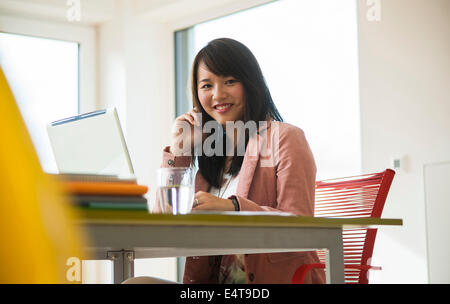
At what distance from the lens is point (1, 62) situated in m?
0.39

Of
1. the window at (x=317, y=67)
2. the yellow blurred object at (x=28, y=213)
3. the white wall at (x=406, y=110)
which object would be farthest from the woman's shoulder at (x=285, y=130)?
the yellow blurred object at (x=28, y=213)

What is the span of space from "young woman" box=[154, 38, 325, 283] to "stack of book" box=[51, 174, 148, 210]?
0.44m

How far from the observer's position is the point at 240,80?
2.19 meters

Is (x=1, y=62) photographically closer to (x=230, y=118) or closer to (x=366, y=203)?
(x=366, y=203)

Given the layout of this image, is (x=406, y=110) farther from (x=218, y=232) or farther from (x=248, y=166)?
(x=218, y=232)

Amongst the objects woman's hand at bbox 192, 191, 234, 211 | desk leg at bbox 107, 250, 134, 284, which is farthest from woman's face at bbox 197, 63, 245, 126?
woman's hand at bbox 192, 191, 234, 211

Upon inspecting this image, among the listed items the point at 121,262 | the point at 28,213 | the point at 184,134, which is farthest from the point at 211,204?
the point at 28,213

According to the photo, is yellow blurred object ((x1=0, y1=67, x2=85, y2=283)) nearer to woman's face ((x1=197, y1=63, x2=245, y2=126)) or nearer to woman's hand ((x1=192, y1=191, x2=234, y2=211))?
woman's hand ((x1=192, y1=191, x2=234, y2=211))

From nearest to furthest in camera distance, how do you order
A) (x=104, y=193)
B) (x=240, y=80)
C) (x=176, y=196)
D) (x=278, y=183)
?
1. (x=104, y=193)
2. (x=176, y=196)
3. (x=278, y=183)
4. (x=240, y=80)

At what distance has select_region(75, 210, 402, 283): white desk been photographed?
0.90 meters

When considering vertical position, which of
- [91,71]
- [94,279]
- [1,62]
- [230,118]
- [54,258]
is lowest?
[94,279]

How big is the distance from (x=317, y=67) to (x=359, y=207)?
161cm
